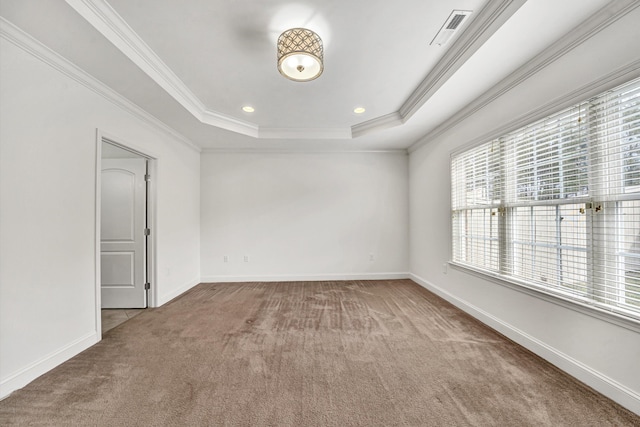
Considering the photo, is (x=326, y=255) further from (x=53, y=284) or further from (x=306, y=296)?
(x=53, y=284)

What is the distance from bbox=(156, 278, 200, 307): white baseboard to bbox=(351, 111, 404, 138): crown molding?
12.8 ft

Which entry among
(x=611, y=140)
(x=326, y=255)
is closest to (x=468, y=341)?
(x=611, y=140)

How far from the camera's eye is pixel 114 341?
8.66ft

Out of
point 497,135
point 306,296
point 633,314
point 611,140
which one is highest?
point 497,135

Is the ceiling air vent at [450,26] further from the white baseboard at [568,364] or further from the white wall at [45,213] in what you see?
the white wall at [45,213]

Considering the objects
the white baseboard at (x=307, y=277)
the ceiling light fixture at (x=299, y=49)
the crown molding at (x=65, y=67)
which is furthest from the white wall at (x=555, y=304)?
the crown molding at (x=65, y=67)

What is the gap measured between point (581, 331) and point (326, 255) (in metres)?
3.70

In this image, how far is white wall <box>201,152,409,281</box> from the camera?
505 centimetres

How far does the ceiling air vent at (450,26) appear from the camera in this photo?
1.92 meters

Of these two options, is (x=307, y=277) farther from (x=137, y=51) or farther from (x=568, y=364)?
(x=137, y=51)

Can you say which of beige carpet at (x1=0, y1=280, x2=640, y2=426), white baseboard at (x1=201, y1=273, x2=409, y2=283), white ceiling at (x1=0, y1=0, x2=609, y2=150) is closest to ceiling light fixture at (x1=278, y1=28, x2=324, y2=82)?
white ceiling at (x1=0, y1=0, x2=609, y2=150)

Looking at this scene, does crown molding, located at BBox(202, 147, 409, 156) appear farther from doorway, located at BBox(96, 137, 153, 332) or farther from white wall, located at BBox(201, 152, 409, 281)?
doorway, located at BBox(96, 137, 153, 332)

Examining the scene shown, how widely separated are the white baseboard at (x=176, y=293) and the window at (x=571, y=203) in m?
4.33

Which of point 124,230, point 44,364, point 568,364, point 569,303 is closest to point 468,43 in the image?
point 569,303
